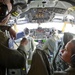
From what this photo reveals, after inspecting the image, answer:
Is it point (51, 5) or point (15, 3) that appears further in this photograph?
point (51, 5)

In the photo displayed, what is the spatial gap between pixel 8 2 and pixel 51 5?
0.47 m

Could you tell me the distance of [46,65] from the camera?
5.65 ft

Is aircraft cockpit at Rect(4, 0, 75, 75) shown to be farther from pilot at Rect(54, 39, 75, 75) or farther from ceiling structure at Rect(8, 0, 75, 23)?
pilot at Rect(54, 39, 75, 75)

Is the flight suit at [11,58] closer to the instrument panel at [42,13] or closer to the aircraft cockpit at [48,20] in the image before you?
the aircraft cockpit at [48,20]

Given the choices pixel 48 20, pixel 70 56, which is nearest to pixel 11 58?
pixel 70 56

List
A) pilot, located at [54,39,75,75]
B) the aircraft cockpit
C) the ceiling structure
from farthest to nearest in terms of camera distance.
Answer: the ceiling structure, the aircraft cockpit, pilot, located at [54,39,75,75]

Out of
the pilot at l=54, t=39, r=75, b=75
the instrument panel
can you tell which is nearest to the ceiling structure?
the instrument panel

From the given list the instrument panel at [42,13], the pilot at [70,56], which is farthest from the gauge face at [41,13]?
the pilot at [70,56]

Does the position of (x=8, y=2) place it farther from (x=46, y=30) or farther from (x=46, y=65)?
(x=46, y=65)

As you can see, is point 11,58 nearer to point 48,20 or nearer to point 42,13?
point 42,13

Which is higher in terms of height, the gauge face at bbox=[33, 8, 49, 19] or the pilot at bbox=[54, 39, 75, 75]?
the gauge face at bbox=[33, 8, 49, 19]

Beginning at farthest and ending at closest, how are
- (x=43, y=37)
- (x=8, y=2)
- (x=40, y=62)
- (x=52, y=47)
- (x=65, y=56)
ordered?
(x=43, y=37)
(x=8, y=2)
(x=52, y=47)
(x=65, y=56)
(x=40, y=62)

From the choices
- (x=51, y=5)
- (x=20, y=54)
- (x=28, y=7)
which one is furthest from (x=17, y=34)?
(x=20, y=54)

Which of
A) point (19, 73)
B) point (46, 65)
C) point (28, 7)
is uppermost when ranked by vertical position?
point (28, 7)
